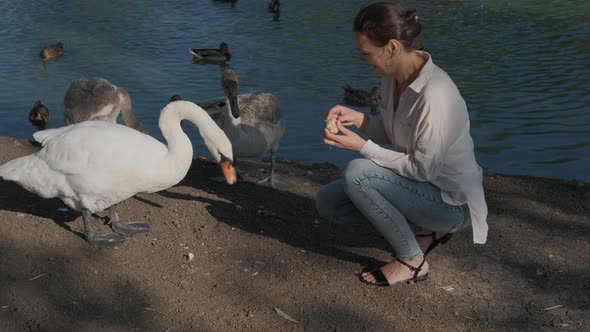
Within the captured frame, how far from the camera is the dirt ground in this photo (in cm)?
440

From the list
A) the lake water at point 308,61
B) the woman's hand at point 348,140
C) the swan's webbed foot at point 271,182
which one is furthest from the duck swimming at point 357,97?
the woman's hand at point 348,140

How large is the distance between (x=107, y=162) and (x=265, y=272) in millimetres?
1349

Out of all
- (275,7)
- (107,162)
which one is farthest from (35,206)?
(275,7)

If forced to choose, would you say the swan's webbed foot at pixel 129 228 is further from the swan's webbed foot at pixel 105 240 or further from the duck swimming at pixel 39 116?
the duck swimming at pixel 39 116

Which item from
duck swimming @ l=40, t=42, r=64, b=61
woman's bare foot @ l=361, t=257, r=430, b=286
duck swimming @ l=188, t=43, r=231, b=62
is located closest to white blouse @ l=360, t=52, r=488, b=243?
woman's bare foot @ l=361, t=257, r=430, b=286

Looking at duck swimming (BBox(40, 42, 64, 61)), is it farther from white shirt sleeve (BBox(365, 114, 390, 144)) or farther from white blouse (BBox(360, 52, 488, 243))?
white blouse (BBox(360, 52, 488, 243))

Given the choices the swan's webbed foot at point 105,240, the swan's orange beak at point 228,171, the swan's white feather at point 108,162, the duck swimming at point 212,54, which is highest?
the swan's white feather at point 108,162

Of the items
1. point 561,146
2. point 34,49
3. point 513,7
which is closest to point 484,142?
point 561,146

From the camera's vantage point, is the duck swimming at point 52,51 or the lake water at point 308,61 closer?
the lake water at point 308,61

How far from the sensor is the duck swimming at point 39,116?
10.5m

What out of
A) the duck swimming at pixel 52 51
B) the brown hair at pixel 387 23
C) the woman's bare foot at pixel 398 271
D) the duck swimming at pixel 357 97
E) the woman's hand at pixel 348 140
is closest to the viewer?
the brown hair at pixel 387 23

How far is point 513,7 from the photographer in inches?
688

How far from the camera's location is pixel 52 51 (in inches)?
558

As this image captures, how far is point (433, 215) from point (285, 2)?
15.8 m
